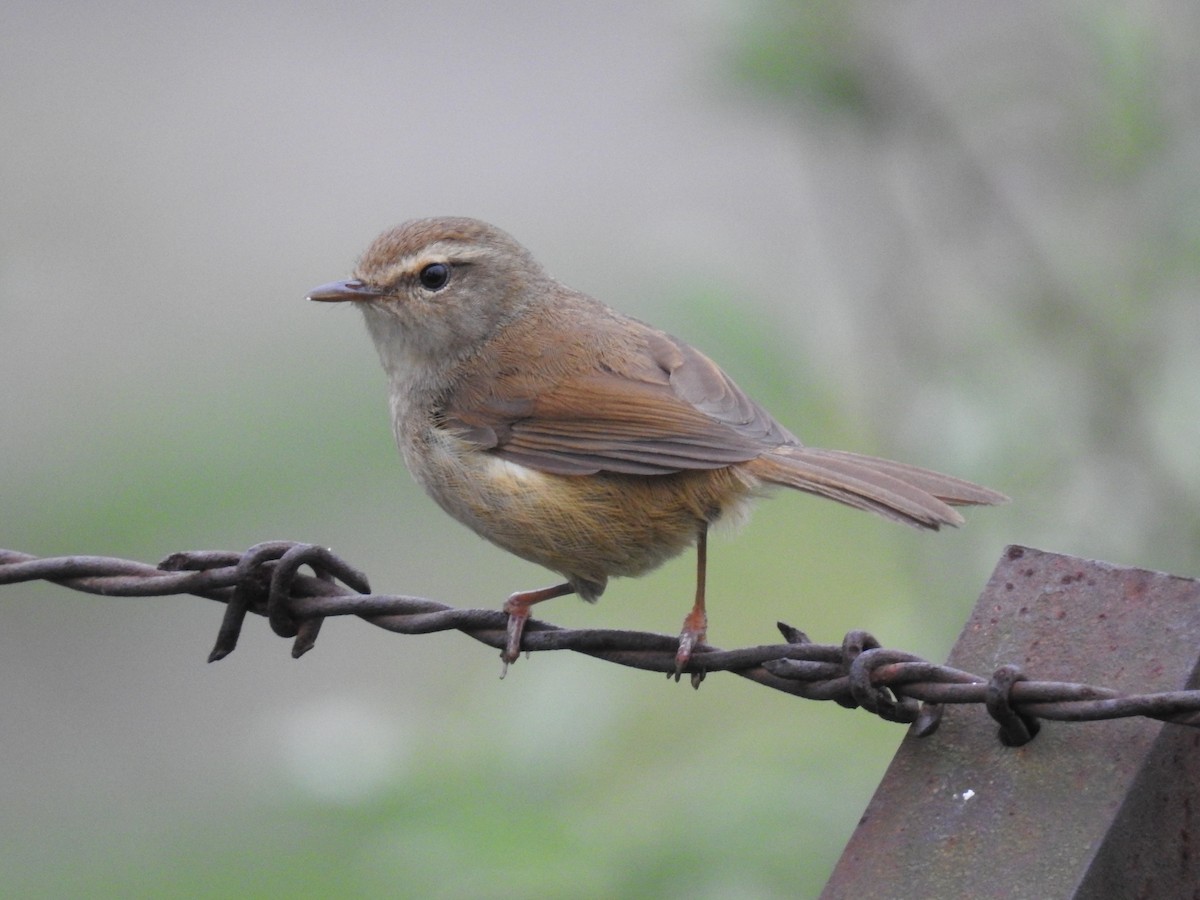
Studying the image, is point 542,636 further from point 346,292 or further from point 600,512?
point 346,292

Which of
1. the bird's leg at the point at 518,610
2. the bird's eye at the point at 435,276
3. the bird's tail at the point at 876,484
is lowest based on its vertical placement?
the bird's leg at the point at 518,610

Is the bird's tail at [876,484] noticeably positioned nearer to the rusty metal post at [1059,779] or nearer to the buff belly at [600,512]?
the buff belly at [600,512]

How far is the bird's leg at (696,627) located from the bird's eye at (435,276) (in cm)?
142

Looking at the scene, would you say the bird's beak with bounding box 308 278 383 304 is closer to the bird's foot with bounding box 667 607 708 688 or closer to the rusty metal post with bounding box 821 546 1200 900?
the bird's foot with bounding box 667 607 708 688

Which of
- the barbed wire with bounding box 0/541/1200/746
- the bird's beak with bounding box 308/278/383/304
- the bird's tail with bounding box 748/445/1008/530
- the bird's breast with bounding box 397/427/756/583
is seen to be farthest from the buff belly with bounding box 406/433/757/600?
the bird's beak with bounding box 308/278/383/304

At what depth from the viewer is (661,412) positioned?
447 centimetres

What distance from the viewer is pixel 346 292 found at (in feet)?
17.1

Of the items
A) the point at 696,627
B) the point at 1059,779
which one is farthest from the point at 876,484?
the point at 1059,779

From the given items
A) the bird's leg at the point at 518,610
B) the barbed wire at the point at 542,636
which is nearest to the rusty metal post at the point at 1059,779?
the barbed wire at the point at 542,636

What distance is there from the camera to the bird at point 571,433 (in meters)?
4.23

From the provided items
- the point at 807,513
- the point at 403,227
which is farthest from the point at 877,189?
the point at 807,513

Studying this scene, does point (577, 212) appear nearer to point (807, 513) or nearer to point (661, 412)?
point (807, 513)

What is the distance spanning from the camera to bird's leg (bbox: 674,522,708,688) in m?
3.42

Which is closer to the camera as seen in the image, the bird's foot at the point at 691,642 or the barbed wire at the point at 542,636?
the barbed wire at the point at 542,636
